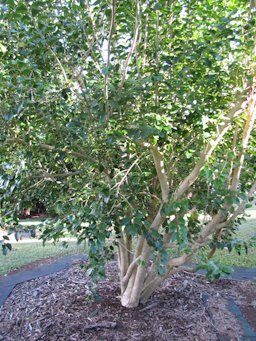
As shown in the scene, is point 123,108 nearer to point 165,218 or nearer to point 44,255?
point 165,218

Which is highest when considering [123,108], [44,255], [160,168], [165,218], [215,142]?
[123,108]

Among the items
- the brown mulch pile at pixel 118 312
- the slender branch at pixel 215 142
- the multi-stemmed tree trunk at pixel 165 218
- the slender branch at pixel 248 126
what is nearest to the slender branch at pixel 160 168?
the multi-stemmed tree trunk at pixel 165 218

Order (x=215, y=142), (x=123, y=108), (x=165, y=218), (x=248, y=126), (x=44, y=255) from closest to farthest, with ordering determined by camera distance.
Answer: (x=123, y=108)
(x=215, y=142)
(x=248, y=126)
(x=165, y=218)
(x=44, y=255)

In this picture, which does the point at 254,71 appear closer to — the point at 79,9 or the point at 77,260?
the point at 79,9

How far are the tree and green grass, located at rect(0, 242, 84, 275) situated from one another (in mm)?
2497

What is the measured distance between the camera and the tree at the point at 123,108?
176 centimetres

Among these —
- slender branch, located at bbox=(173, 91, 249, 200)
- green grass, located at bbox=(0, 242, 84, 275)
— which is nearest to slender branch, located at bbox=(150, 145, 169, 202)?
slender branch, located at bbox=(173, 91, 249, 200)

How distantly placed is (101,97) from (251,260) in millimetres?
3928

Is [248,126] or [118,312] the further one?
[118,312]

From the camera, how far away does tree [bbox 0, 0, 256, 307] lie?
1.76m

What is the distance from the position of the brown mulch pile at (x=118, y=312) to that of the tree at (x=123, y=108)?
0.54m

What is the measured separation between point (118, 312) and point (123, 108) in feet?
6.37

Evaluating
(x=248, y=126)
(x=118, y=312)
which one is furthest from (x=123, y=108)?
(x=118, y=312)

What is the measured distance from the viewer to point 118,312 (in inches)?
114
